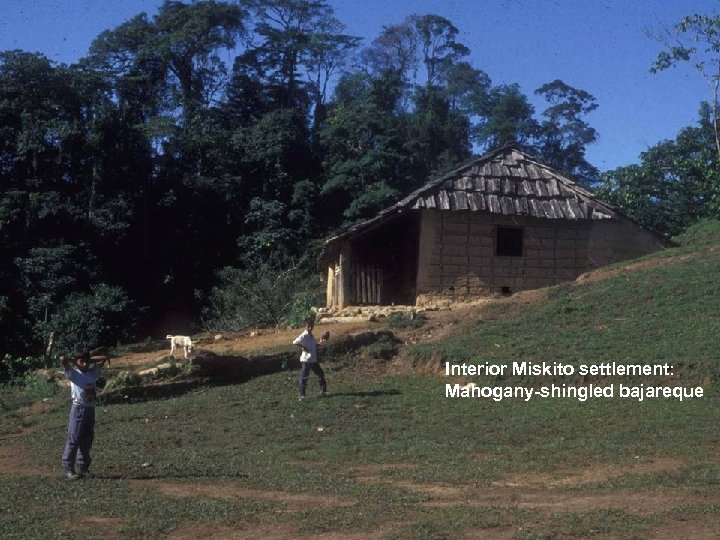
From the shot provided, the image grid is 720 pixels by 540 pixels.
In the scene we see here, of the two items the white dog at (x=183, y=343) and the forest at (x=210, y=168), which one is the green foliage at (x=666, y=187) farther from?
the white dog at (x=183, y=343)

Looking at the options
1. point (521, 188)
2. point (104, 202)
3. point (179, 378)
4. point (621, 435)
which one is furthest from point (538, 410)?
point (104, 202)

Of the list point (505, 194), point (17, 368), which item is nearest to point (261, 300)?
point (17, 368)

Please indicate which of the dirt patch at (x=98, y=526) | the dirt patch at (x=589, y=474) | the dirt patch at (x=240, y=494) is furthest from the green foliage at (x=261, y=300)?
the dirt patch at (x=98, y=526)

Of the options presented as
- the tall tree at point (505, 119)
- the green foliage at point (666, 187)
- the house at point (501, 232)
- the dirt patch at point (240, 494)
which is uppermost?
the tall tree at point (505, 119)

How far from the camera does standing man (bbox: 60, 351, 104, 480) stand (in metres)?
9.98

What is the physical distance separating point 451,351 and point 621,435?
16.1 ft

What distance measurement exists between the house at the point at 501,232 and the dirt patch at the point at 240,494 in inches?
506

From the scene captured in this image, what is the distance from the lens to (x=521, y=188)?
899 inches

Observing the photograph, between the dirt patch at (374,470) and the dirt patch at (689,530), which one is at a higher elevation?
the dirt patch at (689,530)

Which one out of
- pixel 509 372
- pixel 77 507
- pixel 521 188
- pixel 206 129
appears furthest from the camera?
pixel 206 129

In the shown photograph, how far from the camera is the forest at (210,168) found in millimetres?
28422

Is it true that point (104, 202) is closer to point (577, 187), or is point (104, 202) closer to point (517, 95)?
point (577, 187)

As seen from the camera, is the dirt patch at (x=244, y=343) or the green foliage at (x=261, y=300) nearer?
the dirt patch at (x=244, y=343)

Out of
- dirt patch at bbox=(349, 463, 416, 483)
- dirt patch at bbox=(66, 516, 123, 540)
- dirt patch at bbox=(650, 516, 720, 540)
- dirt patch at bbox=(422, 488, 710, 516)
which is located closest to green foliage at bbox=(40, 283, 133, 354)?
dirt patch at bbox=(349, 463, 416, 483)
